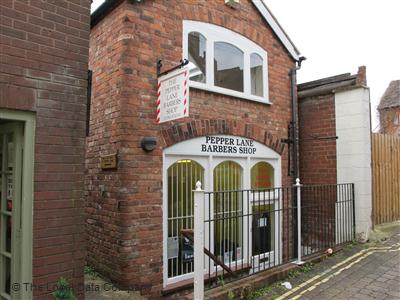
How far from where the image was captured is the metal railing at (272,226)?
6160 mm

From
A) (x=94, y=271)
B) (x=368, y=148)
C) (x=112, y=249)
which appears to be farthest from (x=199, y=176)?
Answer: (x=368, y=148)

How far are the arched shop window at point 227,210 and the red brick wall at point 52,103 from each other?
295 centimetres

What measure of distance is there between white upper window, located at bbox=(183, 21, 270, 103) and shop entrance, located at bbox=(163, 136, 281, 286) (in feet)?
3.36

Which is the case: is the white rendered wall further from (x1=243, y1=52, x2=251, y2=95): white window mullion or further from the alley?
(x1=243, y1=52, x2=251, y2=95): white window mullion

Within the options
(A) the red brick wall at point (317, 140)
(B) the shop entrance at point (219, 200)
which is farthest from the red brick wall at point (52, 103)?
(A) the red brick wall at point (317, 140)

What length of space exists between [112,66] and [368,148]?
19.2 ft

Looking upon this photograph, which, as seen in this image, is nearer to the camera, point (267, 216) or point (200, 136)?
point (200, 136)

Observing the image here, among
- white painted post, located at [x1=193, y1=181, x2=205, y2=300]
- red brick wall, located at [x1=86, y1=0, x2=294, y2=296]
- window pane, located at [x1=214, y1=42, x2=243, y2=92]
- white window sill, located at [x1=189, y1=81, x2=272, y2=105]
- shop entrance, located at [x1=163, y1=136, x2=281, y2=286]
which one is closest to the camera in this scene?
white painted post, located at [x1=193, y1=181, x2=205, y2=300]

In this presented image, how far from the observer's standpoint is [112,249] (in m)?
4.99

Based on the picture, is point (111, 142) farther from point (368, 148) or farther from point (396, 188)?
point (396, 188)

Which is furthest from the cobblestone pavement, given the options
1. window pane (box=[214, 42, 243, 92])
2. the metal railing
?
window pane (box=[214, 42, 243, 92])

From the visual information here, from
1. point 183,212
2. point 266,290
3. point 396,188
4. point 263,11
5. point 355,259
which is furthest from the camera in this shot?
point 396,188

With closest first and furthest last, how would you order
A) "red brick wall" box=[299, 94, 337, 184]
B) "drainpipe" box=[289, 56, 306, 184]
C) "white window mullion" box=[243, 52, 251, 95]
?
"white window mullion" box=[243, 52, 251, 95]
"drainpipe" box=[289, 56, 306, 184]
"red brick wall" box=[299, 94, 337, 184]

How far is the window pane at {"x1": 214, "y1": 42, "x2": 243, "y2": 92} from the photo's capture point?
6.34 metres
